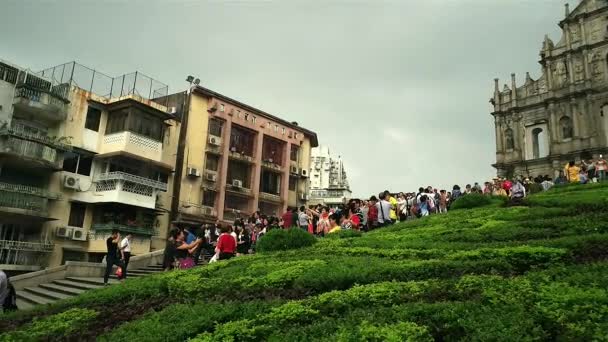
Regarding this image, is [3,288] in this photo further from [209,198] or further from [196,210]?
[209,198]

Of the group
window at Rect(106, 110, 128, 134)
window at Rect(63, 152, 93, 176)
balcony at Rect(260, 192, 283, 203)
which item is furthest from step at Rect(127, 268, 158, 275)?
balcony at Rect(260, 192, 283, 203)

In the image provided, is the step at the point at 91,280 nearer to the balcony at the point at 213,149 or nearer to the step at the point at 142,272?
the step at the point at 142,272

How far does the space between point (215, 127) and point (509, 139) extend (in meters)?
30.5

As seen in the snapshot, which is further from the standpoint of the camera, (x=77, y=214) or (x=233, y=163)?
(x=233, y=163)

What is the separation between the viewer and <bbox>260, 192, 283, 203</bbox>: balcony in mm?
47531

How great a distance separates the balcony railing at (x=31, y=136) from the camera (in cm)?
2896

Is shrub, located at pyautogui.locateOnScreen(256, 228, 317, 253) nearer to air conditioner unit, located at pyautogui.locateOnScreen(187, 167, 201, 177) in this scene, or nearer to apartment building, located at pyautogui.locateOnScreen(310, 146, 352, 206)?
air conditioner unit, located at pyautogui.locateOnScreen(187, 167, 201, 177)

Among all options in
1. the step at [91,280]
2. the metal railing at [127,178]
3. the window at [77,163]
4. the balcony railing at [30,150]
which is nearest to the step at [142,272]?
the step at [91,280]

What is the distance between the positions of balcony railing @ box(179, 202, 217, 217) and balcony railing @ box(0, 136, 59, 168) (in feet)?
36.6

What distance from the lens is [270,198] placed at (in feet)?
158

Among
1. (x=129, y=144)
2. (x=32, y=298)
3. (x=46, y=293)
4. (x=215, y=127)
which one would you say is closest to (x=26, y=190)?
(x=129, y=144)

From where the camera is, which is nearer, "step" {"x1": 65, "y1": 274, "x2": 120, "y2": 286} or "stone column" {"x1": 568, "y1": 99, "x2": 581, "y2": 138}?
"step" {"x1": 65, "y1": 274, "x2": 120, "y2": 286}

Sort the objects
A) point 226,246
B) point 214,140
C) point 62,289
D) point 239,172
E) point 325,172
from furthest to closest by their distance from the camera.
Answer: point 325,172
point 239,172
point 214,140
point 62,289
point 226,246

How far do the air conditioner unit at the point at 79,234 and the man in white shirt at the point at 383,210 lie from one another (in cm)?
2038
